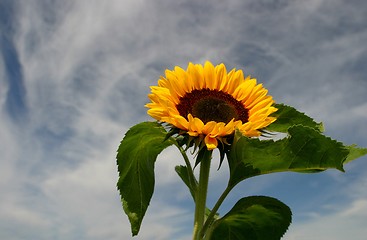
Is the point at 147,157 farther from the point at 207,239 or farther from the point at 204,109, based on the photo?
the point at 207,239

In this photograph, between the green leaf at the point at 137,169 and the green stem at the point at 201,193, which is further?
the green leaf at the point at 137,169

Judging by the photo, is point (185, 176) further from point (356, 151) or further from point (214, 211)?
point (356, 151)

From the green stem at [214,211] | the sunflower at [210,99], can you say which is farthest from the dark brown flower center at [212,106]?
the green stem at [214,211]

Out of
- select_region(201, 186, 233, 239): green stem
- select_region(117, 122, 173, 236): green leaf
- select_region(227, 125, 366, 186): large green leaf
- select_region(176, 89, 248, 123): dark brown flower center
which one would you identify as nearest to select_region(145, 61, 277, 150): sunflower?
select_region(176, 89, 248, 123): dark brown flower center

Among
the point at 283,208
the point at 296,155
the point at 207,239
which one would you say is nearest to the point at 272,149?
the point at 296,155

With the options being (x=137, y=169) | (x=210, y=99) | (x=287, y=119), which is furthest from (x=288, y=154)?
(x=137, y=169)

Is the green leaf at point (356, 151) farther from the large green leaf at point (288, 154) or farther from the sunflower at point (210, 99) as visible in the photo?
the sunflower at point (210, 99)

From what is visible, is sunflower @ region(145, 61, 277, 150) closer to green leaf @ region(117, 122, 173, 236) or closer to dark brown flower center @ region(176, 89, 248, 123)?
dark brown flower center @ region(176, 89, 248, 123)
